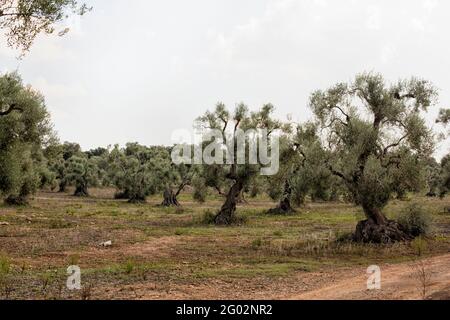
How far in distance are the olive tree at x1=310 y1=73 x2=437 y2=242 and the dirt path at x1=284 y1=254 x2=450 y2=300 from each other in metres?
6.66

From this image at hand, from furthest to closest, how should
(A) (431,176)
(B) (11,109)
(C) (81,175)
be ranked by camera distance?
1. (C) (81,175)
2. (A) (431,176)
3. (B) (11,109)

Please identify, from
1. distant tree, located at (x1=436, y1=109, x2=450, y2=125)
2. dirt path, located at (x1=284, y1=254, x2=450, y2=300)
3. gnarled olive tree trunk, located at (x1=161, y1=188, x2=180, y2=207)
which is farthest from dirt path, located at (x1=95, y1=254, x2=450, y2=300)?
gnarled olive tree trunk, located at (x1=161, y1=188, x2=180, y2=207)

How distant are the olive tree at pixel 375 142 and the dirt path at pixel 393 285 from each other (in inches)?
262

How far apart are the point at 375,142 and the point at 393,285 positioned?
41.7ft

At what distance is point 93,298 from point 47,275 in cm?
404

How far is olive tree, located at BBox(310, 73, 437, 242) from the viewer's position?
25.5 meters

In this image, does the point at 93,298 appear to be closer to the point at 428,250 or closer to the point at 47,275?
the point at 47,275

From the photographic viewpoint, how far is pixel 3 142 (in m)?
30.5

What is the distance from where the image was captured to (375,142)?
2617cm

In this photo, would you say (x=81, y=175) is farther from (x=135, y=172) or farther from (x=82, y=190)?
(x=135, y=172)

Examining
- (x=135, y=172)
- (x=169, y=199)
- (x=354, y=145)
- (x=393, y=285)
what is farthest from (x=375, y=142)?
(x=135, y=172)

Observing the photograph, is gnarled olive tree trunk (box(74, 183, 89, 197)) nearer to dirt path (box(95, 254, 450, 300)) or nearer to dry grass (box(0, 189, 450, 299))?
dry grass (box(0, 189, 450, 299))
